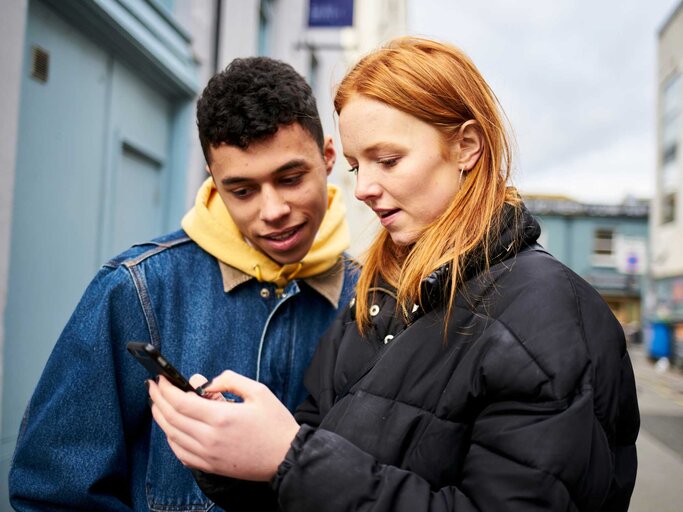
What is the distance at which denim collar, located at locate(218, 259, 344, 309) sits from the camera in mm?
1871

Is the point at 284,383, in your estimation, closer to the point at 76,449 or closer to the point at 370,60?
the point at 76,449

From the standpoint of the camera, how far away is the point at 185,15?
4.56 meters

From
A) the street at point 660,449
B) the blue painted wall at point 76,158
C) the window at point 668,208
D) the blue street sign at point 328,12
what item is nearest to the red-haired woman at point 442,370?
the blue painted wall at point 76,158

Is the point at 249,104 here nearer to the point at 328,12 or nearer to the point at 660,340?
the point at 328,12

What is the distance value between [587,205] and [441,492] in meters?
29.5

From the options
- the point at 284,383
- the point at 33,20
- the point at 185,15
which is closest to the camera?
the point at 284,383

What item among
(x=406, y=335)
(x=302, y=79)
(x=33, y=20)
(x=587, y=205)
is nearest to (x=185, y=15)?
(x=33, y=20)

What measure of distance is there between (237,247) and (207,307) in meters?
0.22

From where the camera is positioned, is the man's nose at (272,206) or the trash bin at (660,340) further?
the trash bin at (660,340)

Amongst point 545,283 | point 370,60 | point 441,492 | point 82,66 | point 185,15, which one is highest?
point 185,15

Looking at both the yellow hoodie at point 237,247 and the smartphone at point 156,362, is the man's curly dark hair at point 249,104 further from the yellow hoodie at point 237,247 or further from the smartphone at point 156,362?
the smartphone at point 156,362

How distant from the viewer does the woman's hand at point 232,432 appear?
→ 3.58 ft

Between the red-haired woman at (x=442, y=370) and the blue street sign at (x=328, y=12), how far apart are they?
631cm

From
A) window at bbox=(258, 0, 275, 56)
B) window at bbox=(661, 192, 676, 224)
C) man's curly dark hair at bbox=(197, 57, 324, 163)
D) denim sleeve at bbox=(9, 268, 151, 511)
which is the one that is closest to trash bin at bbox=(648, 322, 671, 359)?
window at bbox=(661, 192, 676, 224)
